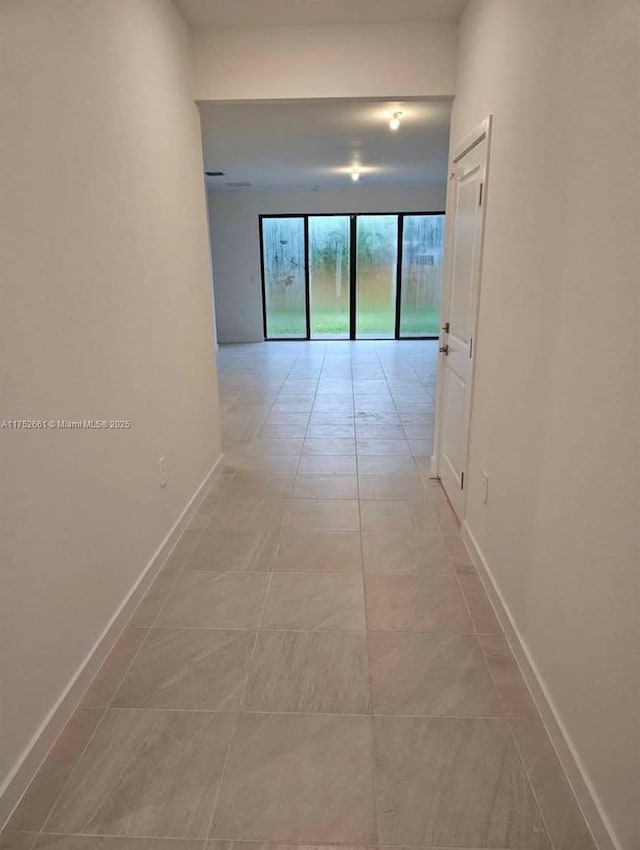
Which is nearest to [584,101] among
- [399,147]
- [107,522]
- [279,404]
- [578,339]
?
[578,339]

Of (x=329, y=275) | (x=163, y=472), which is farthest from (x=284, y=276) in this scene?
(x=163, y=472)

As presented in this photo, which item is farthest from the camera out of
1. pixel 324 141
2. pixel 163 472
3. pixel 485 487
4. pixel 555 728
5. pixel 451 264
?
pixel 324 141

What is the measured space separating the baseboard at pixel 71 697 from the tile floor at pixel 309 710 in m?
0.03

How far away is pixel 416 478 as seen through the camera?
11.9 feet

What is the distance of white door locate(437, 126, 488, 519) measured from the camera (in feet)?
8.50

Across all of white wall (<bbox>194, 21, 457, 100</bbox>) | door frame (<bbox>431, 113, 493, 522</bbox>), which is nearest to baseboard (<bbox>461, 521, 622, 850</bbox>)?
door frame (<bbox>431, 113, 493, 522</bbox>)

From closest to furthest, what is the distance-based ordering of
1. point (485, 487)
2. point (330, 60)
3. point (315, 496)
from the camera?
point (485, 487) → point (330, 60) → point (315, 496)

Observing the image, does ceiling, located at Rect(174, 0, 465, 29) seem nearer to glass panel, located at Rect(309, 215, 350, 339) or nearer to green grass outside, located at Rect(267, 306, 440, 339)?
glass panel, located at Rect(309, 215, 350, 339)

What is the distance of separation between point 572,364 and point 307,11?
2.47 metres

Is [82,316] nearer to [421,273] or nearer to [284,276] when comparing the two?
[284,276]

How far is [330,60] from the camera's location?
2.96 meters

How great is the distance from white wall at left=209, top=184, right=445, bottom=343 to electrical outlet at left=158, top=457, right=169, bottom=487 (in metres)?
7.82

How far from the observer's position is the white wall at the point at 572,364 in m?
1.21

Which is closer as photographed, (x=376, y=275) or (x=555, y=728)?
(x=555, y=728)
